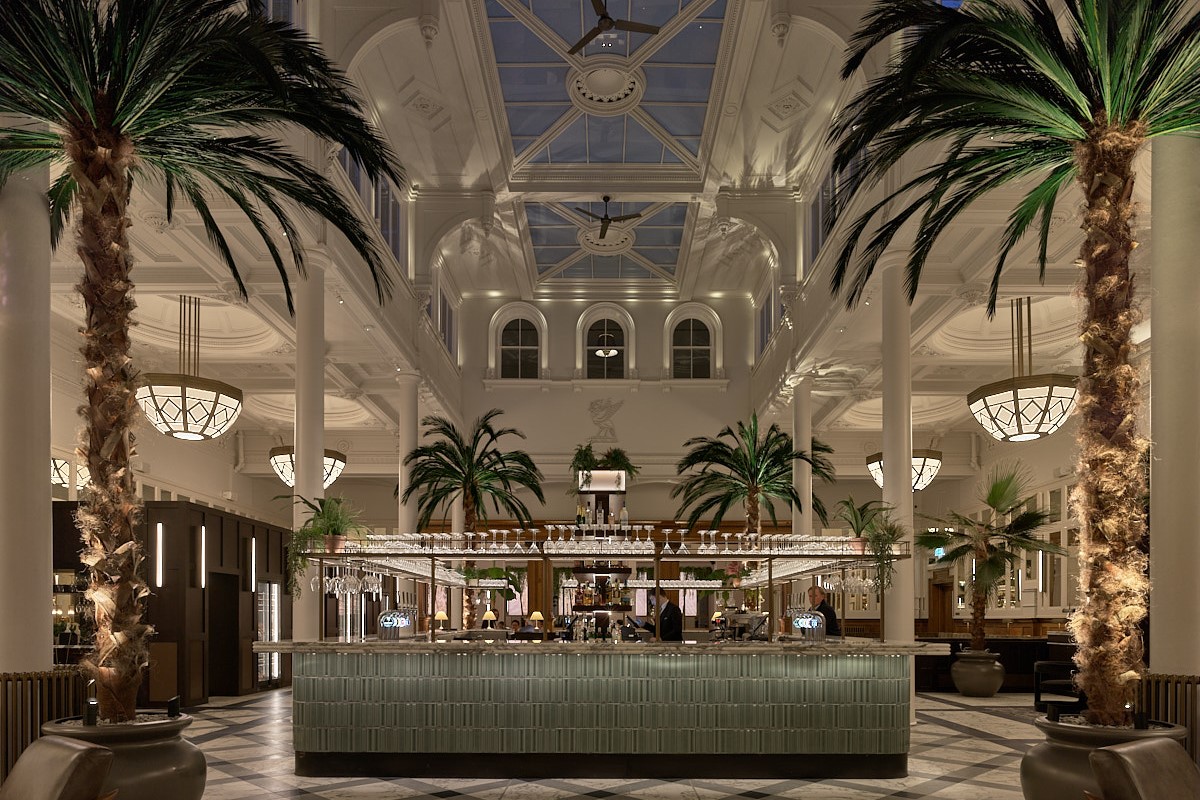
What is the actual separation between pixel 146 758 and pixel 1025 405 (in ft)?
36.8

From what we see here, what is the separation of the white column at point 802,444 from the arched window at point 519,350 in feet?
32.6

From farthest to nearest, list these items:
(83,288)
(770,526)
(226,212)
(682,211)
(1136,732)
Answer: (770,526)
(682,211)
(226,212)
(83,288)
(1136,732)

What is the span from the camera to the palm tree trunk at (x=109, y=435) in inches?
276

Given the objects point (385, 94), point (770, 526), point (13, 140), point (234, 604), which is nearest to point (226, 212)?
point (13, 140)

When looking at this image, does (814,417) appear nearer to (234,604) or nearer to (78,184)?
(234,604)

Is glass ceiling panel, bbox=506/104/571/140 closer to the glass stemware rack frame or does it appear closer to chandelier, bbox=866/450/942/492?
chandelier, bbox=866/450/942/492

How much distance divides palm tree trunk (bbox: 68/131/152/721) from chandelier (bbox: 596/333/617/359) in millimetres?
21659

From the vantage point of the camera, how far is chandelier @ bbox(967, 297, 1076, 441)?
47.0ft

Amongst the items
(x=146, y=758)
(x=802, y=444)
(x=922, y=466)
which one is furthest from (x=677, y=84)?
(x=146, y=758)

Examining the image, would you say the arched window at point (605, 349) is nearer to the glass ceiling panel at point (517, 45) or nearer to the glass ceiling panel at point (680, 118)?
the glass ceiling panel at point (680, 118)

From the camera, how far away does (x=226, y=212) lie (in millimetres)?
11805

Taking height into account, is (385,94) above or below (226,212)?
above

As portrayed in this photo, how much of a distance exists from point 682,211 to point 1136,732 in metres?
17.7

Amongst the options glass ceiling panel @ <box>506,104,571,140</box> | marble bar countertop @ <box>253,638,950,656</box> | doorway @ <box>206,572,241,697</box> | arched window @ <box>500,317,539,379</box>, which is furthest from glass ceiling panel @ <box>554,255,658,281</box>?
marble bar countertop @ <box>253,638,950,656</box>
